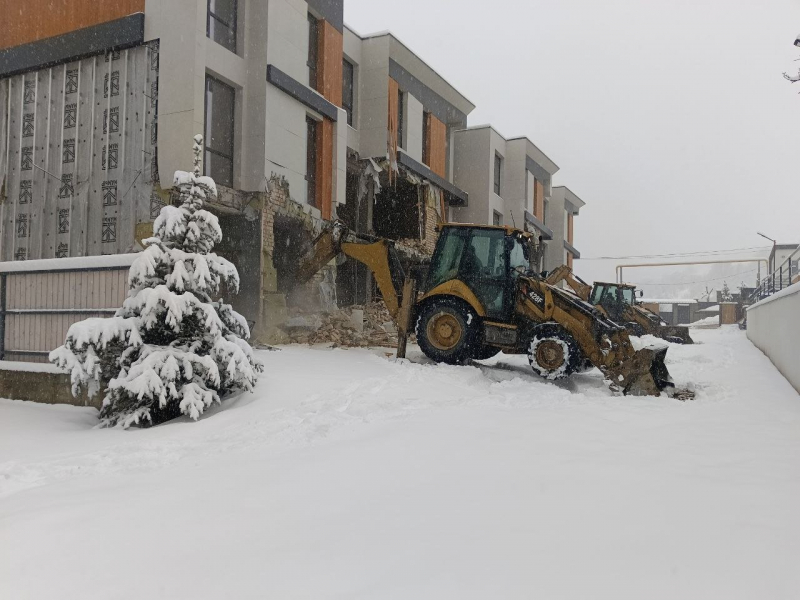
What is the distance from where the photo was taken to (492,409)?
20.1 ft

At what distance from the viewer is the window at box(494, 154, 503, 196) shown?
1067 inches

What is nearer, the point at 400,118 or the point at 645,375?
the point at 645,375

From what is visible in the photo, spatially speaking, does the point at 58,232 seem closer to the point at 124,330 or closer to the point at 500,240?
the point at 124,330

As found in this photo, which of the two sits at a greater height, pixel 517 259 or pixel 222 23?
pixel 222 23

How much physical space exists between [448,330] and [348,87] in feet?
36.7

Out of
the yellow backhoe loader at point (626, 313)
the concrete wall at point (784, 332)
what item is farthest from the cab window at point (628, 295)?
the concrete wall at point (784, 332)

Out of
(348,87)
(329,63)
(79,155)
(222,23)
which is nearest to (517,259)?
(222,23)

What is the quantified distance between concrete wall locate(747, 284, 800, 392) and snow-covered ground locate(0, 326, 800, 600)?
2.70m

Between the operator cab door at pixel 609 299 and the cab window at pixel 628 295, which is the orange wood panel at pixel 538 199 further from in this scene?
the operator cab door at pixel 609 299

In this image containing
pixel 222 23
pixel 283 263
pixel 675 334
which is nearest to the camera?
pixel 222 23

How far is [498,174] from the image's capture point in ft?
90.2

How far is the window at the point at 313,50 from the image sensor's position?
1500 cm

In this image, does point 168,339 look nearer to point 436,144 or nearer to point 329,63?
point 329,63

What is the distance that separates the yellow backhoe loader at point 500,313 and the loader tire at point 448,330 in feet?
0.06
